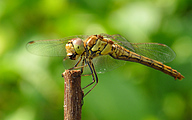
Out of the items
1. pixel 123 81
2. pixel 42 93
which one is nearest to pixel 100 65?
pixel 123 81

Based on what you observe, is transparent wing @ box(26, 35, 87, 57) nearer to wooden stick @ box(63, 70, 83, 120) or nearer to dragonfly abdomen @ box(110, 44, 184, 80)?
dragonfly abdomen @ box(110, 44, 184, 80)

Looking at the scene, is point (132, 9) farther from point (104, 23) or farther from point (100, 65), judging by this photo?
point (100, 65)

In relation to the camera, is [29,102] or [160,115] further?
[160,115]

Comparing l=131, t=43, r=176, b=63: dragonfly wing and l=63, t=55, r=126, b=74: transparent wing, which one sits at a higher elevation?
l=131, t=43, r=176, b=63: dragonfly wing

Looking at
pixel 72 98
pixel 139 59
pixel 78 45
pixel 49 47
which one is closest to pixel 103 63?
pixel 139 59

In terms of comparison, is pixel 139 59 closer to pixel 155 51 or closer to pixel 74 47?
pixel 155 51

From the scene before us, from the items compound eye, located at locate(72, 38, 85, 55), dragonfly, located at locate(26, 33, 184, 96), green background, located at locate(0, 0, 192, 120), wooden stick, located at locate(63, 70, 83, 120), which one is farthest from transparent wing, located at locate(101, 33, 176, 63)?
wooden stick, located at locate(63, 70, 83, 120)

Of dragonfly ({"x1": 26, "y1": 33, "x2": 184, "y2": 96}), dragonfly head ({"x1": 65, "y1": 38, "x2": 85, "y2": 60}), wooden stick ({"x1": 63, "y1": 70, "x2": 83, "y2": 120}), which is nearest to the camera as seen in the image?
wooden stick ({"x1": 63, "y1": 70, "x2": 83, "y2": 120})
